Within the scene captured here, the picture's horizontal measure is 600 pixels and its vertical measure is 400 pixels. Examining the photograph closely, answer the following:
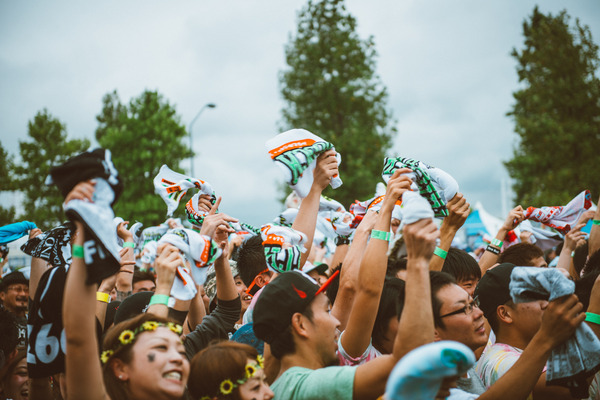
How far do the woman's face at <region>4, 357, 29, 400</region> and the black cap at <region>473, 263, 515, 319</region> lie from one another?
11.8 ft

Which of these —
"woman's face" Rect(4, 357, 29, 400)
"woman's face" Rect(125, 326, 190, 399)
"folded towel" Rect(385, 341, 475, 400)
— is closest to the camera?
"folded towel" Rect(385, 341, 475, 400)

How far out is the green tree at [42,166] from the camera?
75.3 ft

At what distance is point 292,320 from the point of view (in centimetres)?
286

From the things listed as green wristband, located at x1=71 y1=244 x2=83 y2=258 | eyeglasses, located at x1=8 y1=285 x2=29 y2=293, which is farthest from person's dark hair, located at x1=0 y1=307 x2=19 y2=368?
green wristband, located at x1=71 y1=244 x2=83 y2=258

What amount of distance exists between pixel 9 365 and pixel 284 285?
265cm

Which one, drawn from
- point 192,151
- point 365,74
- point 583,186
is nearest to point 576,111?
point 583,186

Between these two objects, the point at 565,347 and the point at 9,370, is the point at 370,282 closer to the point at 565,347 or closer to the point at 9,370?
the point at 565,347

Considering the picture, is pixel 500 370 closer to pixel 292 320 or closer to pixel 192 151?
pixel 292 320

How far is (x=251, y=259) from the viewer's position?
4934 millimetres

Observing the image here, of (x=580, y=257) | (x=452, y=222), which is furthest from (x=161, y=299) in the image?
(x=580, y=257)

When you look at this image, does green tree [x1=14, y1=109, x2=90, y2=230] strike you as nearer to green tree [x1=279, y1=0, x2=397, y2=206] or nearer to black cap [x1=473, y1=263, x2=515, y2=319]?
green tree [x1=279, y1=0, x2=397, y2=206]

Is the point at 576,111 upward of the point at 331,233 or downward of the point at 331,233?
upward

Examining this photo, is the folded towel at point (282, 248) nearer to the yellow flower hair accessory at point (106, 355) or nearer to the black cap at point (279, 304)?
the black cap at point (279, 304)

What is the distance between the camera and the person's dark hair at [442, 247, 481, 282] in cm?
450
